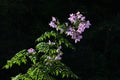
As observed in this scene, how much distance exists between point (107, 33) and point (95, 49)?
2.26 ft

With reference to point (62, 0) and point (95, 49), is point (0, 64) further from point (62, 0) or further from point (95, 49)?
point (62, 0)

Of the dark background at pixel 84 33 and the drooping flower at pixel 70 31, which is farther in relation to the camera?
the dark background at pixel 84 33

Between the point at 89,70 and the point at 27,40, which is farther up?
the point at 27,40

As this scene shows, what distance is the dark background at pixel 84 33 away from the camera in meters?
8.45

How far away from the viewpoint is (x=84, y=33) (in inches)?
388

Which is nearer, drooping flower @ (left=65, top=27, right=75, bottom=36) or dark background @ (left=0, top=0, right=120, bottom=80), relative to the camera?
drooping flower @ (left=65, top=27, right=75, bottom=36)

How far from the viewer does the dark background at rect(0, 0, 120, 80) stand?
8445 mm

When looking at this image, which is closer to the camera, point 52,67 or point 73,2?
point 52,67

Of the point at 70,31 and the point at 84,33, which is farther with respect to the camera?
the point at 84,33

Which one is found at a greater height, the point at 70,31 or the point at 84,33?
the point at 84,33

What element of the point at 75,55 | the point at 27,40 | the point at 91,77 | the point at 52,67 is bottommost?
the point at 52,67

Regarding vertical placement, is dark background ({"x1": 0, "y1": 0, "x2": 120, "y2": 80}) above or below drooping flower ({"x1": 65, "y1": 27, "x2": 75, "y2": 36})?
above

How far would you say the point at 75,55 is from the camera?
8656 mm

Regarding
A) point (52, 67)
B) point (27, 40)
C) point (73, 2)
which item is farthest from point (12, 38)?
point (52, 67)
